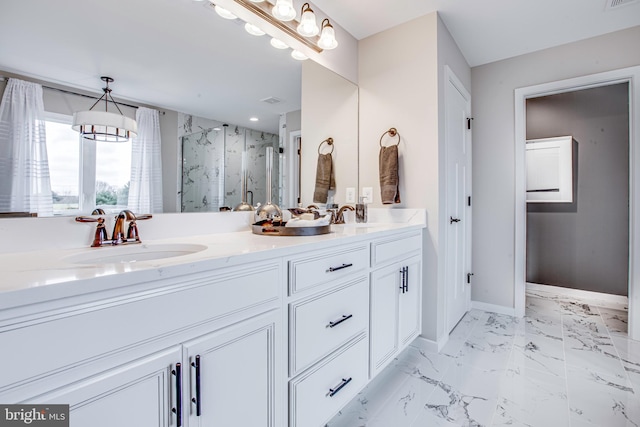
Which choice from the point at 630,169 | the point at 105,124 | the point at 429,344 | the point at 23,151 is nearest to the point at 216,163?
the point at 105,124

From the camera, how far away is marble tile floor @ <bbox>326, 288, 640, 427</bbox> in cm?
146

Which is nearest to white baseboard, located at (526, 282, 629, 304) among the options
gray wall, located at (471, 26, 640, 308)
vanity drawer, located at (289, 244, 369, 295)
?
gray wall, located at (471, 26, 640, 308)

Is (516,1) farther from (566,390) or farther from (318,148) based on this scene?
(566,390)

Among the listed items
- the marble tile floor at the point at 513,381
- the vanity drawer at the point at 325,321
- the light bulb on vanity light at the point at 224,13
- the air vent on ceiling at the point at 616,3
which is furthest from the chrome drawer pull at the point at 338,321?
the air vent on ceiling at the point at 616,3

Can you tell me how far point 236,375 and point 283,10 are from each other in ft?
5.65

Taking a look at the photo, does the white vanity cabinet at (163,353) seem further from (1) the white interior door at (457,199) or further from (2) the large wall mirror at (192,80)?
(1) the white interior door at (457,199)

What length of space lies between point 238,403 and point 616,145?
4.08m

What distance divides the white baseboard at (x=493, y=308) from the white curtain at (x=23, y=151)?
3.21 metres

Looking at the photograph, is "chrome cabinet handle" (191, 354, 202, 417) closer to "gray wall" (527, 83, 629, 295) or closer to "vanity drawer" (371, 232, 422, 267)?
"vanity drawer" (371, 232, 422, 267)

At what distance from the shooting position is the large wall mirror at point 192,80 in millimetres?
1021

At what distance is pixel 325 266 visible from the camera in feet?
4.01

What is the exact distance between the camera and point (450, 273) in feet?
7.81

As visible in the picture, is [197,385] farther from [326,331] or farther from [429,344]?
[429,344]

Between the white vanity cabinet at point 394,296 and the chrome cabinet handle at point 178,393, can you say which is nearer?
the chrome cabinet handle at point 178,393
